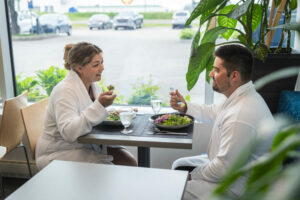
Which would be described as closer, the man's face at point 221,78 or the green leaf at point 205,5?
the man's face at point 221,78

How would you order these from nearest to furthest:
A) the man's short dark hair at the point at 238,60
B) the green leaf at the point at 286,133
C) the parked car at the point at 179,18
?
the green leaf at the point at 286,133 < the man's short dark hair at the point at 238,60 < the parked car at the point at 179,18

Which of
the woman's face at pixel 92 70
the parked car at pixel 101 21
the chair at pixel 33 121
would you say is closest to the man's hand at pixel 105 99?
the woman's face at pixel 92 70

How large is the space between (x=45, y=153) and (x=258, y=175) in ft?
6.38

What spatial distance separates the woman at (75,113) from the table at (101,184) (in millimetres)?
475

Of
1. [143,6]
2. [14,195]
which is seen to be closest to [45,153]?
[14,195]

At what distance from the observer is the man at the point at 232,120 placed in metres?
1.64

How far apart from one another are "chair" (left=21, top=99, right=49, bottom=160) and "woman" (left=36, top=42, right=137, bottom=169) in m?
0.17

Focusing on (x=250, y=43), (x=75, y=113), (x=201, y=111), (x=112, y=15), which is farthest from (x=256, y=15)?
(x=112, y=15)

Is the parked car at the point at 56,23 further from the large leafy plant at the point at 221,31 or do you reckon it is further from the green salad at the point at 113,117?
the large leafy plant at the point at 221,31

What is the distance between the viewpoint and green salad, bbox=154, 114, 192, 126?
81.8 inches

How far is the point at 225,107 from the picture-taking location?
73.7 inches

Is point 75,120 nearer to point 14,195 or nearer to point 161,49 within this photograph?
point 14,195

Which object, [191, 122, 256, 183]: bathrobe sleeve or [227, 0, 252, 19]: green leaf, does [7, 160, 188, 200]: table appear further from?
[227, 0, 252, 19]: green leaf

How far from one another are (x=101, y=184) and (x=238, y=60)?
97 cm
